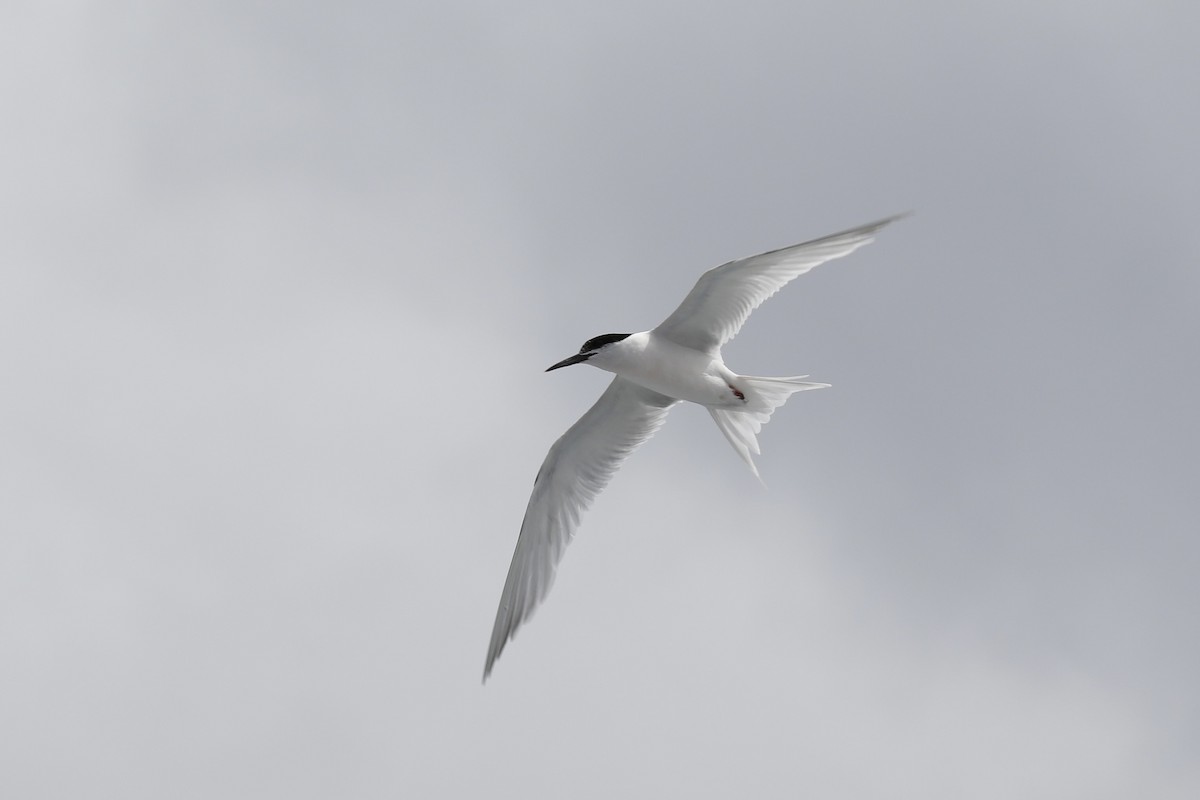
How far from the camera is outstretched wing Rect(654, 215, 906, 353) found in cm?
1174

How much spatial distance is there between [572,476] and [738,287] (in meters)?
3.33

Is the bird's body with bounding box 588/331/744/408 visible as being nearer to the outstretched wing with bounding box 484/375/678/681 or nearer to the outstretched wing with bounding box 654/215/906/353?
the outstretched wing with bounding box 654/215/906/353

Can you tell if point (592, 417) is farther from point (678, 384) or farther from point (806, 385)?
point (806, 385)

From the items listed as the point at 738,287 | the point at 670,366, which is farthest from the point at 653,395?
the point at 738,287

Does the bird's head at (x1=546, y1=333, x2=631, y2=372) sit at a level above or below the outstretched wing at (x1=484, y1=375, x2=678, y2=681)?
above

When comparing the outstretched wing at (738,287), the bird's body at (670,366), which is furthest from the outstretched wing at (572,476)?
the outstretched wing at (738,287)

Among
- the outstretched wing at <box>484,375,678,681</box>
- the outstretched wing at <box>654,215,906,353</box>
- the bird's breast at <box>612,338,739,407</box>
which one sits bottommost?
the outstretched wing at <box>484,375,678,681</box>

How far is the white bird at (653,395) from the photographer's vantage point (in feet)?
41.1

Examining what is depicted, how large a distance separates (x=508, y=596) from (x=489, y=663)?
0.84 m

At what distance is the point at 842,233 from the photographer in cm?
1153

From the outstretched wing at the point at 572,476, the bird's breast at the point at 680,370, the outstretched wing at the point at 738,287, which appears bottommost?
the outstretched wing at the point at 572,476

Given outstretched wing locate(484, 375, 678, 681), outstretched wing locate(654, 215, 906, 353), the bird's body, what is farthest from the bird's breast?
outstretched wing locate(484, 375, 678, 681)

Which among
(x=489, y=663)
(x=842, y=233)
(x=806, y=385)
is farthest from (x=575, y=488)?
(x=842, y=233)

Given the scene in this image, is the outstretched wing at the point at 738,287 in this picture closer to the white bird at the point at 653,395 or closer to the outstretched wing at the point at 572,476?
the white bird at the point at 653,395
